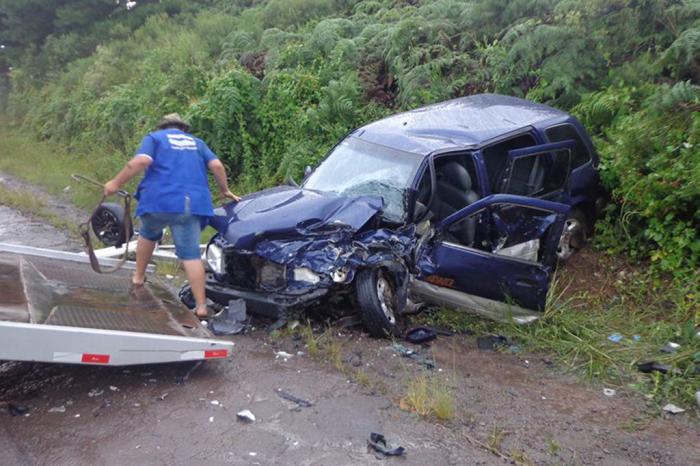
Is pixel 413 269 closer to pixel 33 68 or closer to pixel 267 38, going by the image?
pixel 267 38

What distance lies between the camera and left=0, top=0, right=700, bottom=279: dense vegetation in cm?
773

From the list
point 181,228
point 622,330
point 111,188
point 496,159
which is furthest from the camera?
point 496,159

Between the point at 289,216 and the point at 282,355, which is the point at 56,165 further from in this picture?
the point at 282,355

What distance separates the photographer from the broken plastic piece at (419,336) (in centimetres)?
625

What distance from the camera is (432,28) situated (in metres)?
12.0

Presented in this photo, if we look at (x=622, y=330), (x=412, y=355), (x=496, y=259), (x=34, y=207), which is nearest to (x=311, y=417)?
(x=412, y=355)

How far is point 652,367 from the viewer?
576 cm

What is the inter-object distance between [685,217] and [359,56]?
21.5 feet

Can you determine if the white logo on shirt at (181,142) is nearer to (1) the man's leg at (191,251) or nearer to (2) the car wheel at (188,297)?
(1) the man's leg at (191,251)

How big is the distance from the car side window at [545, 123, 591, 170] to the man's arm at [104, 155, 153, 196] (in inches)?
173

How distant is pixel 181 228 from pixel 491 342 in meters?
2.83

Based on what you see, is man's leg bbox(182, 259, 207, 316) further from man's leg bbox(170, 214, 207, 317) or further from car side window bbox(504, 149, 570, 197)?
car side window bbox(504, 149, 570, 197)

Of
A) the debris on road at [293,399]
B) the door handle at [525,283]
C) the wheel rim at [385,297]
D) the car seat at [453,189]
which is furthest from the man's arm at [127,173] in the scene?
the door handle at [525,283]

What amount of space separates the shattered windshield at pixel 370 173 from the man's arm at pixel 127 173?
1.96 m
